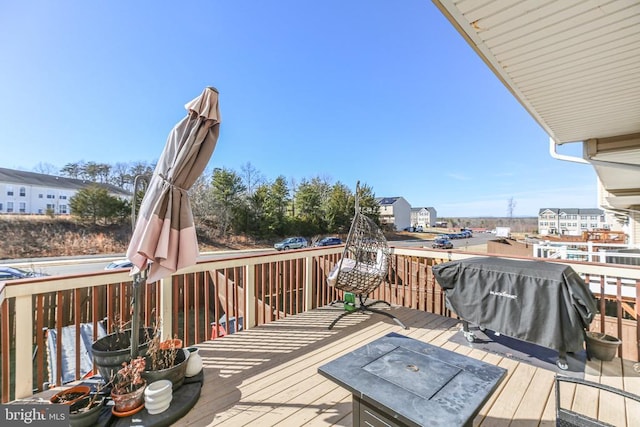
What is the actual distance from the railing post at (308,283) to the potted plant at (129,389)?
2.26 meters

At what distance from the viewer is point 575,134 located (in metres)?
3.39

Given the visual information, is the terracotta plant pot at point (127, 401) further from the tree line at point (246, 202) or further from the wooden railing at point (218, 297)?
the tree line at point (246, 202)

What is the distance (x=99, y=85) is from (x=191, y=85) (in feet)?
10.2

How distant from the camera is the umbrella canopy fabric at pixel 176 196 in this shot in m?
1.66

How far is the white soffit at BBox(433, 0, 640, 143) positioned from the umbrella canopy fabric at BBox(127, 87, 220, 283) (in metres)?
1.57

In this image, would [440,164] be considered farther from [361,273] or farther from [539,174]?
[361,273]

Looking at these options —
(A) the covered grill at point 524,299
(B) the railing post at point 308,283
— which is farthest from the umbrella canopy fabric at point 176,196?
(A) the covered grill at point 524,299

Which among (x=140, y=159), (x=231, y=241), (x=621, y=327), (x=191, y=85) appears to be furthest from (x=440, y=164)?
(x=140, y=159)

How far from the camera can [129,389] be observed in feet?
5.34

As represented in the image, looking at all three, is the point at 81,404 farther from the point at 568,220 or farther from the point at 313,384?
the point at 568,220

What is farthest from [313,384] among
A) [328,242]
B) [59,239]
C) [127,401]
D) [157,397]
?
[59,239]

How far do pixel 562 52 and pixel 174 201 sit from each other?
284 centimetres

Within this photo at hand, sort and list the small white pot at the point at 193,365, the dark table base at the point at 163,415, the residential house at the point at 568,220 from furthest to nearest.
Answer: the residential house at the point at 568,220
the small white pot at the point at 193,365
the dark table base at the point at 163,415

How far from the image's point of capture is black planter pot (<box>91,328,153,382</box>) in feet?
5.69
